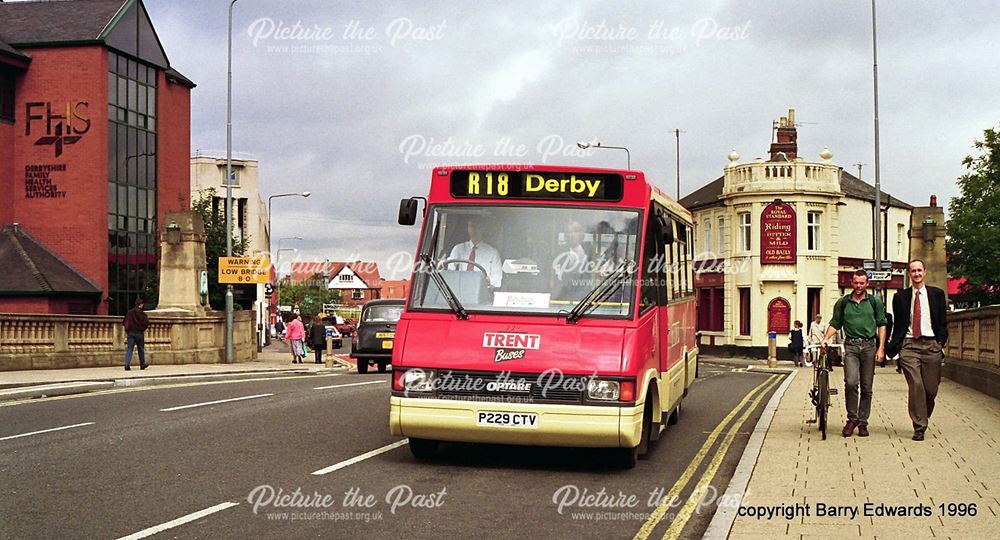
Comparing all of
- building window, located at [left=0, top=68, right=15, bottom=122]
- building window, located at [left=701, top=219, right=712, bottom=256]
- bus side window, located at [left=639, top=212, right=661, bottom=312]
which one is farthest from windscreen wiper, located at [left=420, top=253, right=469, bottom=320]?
building window, located at [left=701, top=219, right=712, bottom=256]

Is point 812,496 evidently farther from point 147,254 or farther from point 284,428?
point 147,254

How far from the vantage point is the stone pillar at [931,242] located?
111 feet

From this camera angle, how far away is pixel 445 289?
10.6 meters

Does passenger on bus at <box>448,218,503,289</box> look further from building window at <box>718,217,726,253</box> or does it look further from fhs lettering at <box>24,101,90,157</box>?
building window at <box>718,217,726,253</box>

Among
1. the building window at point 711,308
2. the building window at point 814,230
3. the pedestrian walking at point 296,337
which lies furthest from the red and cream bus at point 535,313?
the building window at point 711,308

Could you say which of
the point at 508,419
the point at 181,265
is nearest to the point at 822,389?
the point at 508,419

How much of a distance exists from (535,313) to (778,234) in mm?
48398

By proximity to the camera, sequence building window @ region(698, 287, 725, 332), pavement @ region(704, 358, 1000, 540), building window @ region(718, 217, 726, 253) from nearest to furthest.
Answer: pavement @ region(704, 358, 1000, 540) < building window @ region(718, 217, 726, 253) < building window @ region(698, 287, 725, 332)

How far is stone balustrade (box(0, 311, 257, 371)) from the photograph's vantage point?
25.2 metres

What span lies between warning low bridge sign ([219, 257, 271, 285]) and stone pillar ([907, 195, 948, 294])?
67.9 feet

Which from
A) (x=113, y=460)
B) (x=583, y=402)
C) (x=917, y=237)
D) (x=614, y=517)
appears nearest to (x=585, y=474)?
(x=583, y=402)

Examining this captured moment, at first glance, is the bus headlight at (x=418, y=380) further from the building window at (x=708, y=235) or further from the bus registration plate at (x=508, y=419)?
the building window at (x=708, y=235)

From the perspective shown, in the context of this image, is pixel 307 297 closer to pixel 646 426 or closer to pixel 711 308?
pixel 711 308

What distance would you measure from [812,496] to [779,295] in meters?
49.7
